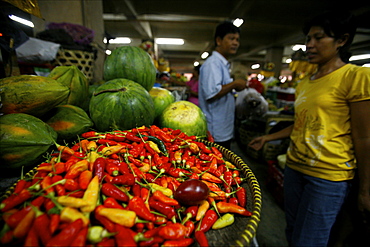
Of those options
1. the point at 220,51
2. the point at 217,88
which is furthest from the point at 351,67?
the point at 220,51

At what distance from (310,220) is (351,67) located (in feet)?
4.89

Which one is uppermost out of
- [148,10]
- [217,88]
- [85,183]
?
[148,10]

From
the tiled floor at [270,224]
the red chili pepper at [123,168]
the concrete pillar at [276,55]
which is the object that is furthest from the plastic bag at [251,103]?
the concrete pillar at [276,55]

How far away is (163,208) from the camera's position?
85 cm

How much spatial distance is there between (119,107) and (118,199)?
2.49 ft

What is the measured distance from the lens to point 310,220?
1.78 meters

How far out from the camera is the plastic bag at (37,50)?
192 cm

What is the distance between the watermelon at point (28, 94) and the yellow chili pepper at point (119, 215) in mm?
828

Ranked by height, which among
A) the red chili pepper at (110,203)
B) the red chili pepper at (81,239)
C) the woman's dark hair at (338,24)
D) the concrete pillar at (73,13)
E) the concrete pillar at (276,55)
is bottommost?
the red chili pepper at (81,239)

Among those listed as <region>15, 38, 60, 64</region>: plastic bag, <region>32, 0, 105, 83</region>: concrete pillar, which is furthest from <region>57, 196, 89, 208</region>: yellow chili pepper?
<region>32, 0, 105, 83</region>: concrete pillar

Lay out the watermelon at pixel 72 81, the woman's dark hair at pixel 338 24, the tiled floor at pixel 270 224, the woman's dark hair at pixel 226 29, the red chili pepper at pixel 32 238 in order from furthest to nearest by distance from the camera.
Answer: the woman's dark hair at pixel 226 29
the tiled floor at pixel 270 224
the woman's dark hair at pixel 338 24
the watermelon at pixel 72 81
the red chili pepper at pixel 32 238

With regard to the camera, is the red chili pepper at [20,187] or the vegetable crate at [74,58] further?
the vegetable crate at [74,58]

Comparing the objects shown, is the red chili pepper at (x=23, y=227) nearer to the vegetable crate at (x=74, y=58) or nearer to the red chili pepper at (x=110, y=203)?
the red chili pepper at (x=110, y=203)

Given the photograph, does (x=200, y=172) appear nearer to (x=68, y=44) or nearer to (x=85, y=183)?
(x=85, y=183)
